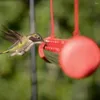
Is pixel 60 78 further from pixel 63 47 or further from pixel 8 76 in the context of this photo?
pixel 63 47

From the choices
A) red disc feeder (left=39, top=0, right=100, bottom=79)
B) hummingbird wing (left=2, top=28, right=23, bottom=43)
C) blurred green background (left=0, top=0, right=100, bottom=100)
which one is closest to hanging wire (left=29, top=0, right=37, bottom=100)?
blurred green background (left=0, top=0, right=100, bottom=100)

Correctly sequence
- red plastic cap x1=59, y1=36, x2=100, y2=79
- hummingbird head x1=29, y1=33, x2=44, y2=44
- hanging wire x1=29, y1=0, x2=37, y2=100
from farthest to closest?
hanging wire x1=29, y1=0, x2=37, y2=100 → hummingbird head x1=29, y1=33, x2=44, y2=44 → red plastic cap x1=59, y1=36, x2=100, y2=79

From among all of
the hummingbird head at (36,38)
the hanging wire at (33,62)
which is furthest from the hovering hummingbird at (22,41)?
the hanging wire at (33,62)

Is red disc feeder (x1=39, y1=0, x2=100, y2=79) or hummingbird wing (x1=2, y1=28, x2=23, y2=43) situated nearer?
red disc feeder (x1=39, y1=0, x2=100, y2=79)

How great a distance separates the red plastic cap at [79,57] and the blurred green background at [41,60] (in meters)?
0.57

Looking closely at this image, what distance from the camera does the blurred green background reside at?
1008mm

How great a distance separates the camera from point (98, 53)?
445mm

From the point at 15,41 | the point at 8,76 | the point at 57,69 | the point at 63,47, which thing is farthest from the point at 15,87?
the point at 63,47

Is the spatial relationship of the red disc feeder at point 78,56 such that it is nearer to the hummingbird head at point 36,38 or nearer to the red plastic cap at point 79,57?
the red plastic cap at point 79,57

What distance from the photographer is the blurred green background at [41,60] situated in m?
1.01

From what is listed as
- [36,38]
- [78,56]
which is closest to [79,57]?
[78,56]

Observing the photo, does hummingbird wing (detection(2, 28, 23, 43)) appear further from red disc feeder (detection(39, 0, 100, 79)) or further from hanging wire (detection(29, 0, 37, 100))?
hanging wire (detection(29, 0, 37, 100))

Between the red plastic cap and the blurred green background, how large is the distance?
57cm

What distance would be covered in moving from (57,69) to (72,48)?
655 mm
